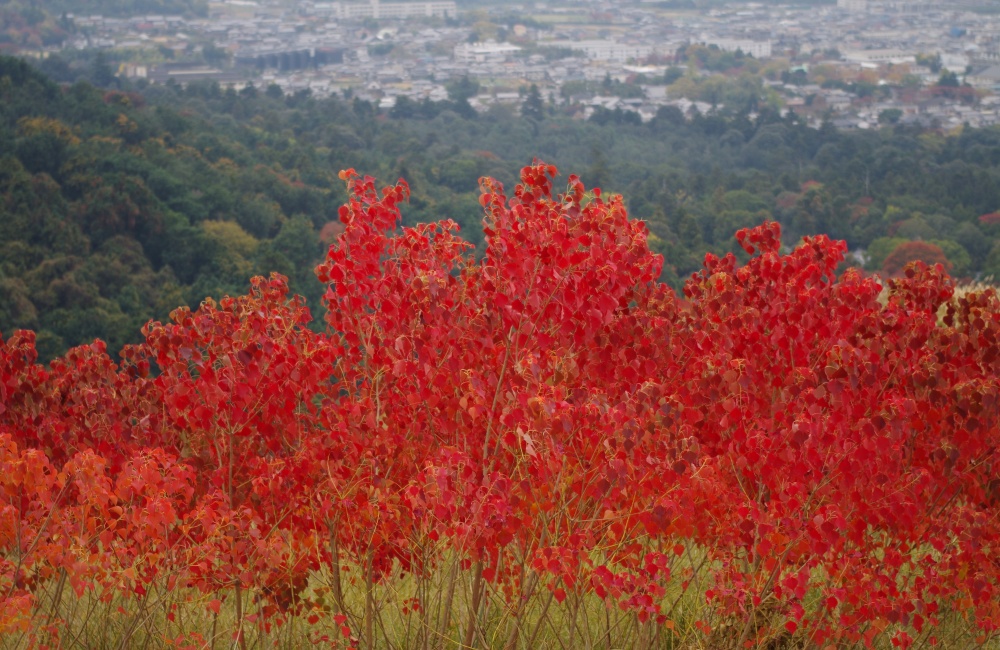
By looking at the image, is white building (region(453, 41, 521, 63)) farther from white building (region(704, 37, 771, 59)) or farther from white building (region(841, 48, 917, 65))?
white building (region(841, 48, 917, 65))

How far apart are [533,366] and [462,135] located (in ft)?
169

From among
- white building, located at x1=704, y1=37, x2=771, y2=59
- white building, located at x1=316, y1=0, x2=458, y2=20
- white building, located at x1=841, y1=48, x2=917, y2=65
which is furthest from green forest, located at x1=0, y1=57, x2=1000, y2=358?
white building, located at x1=316, y1=0, x2=458, y2=20

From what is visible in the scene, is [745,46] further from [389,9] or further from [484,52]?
[389,9]

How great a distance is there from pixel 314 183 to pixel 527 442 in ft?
117

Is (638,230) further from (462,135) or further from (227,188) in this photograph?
(462,135)

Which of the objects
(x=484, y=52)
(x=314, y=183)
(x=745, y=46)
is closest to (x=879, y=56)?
(x=745, y=46)

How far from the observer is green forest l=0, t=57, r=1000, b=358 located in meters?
26.5

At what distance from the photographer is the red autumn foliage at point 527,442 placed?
157 inches

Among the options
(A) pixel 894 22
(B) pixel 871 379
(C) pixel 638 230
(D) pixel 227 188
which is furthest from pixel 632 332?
(A) pixel 894 22

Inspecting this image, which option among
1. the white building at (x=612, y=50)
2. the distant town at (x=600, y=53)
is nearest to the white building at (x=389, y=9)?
the distant town at (x=600, y=53)

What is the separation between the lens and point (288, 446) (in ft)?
16.2

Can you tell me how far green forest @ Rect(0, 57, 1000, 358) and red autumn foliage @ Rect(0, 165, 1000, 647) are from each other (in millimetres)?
16784

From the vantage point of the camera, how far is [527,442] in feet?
12.1

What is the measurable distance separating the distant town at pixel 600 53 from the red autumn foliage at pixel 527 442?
170 feet
